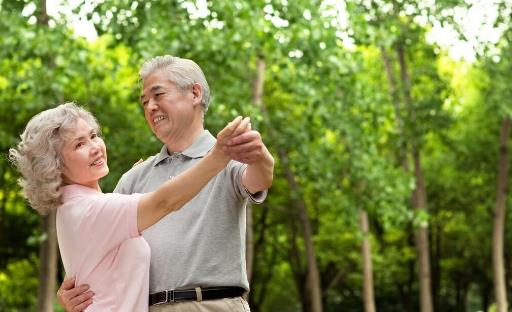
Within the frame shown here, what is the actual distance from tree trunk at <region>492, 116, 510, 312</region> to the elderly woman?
19.7m

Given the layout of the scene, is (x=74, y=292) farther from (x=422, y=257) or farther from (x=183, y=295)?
(x=422, y=257)

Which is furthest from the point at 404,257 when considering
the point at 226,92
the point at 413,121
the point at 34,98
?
the point at 34,98

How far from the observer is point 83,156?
3510 millimetres

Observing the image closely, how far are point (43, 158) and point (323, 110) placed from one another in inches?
519

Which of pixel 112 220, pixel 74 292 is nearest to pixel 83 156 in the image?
pixel 112 220

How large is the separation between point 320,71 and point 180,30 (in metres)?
3.12

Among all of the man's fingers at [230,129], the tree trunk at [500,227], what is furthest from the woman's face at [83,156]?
the tree trunk at [500,227]

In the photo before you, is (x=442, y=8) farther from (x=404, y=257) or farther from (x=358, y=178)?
(x=404, y=257)

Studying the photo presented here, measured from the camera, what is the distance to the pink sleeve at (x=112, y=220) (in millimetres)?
3369

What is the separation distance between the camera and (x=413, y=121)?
22.0m

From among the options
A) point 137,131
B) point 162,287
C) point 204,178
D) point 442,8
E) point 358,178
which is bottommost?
point 162,287

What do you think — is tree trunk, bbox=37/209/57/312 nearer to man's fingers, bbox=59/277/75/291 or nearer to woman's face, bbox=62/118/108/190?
man's fingers, bbox=59/277/75/291

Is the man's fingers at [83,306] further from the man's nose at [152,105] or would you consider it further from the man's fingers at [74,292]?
the man's nose at [152,105]

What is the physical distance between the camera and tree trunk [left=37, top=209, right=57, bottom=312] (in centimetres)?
1680
